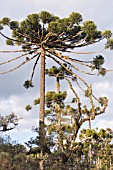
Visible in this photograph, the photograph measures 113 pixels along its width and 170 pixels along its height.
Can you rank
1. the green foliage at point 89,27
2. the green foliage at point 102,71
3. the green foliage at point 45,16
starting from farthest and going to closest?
the green foliage at point 102,71 → the green foliage at point 89,27 → the green foliage at point 45,16

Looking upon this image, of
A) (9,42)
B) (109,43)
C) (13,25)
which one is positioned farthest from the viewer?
(9,42)

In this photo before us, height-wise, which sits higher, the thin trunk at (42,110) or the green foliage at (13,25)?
the green foliage at (13,25)

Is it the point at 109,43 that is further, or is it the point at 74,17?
the point at 109,43

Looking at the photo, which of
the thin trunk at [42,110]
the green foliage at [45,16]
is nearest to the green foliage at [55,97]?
the thin trunk at [42,110]

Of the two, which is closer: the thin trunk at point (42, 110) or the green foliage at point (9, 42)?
the thin trunk at point (42, 110)

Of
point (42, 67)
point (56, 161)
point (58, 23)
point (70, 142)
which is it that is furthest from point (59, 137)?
point (58, 23)

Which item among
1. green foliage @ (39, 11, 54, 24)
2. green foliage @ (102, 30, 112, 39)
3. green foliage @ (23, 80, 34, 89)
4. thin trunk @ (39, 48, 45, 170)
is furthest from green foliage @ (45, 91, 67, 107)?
green foliage @ (39, 11, 54, 24)

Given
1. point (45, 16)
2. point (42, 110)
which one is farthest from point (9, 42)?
point (42, 110)

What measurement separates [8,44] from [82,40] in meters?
4.11

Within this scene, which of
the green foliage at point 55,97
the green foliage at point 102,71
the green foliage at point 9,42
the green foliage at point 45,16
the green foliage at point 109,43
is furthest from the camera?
the green foliage at point 55,97

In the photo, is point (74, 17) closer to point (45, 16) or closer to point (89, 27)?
point (89, 27)

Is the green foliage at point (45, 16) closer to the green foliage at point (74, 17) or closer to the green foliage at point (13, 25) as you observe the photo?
the green foliage at point (74, 17)

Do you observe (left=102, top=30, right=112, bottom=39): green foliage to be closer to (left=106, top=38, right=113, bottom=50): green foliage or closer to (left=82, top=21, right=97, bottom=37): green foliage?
(left=106, top=38, right=113, bottom=50): green foliage

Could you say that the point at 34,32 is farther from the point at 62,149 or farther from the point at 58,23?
the point at 62,149
